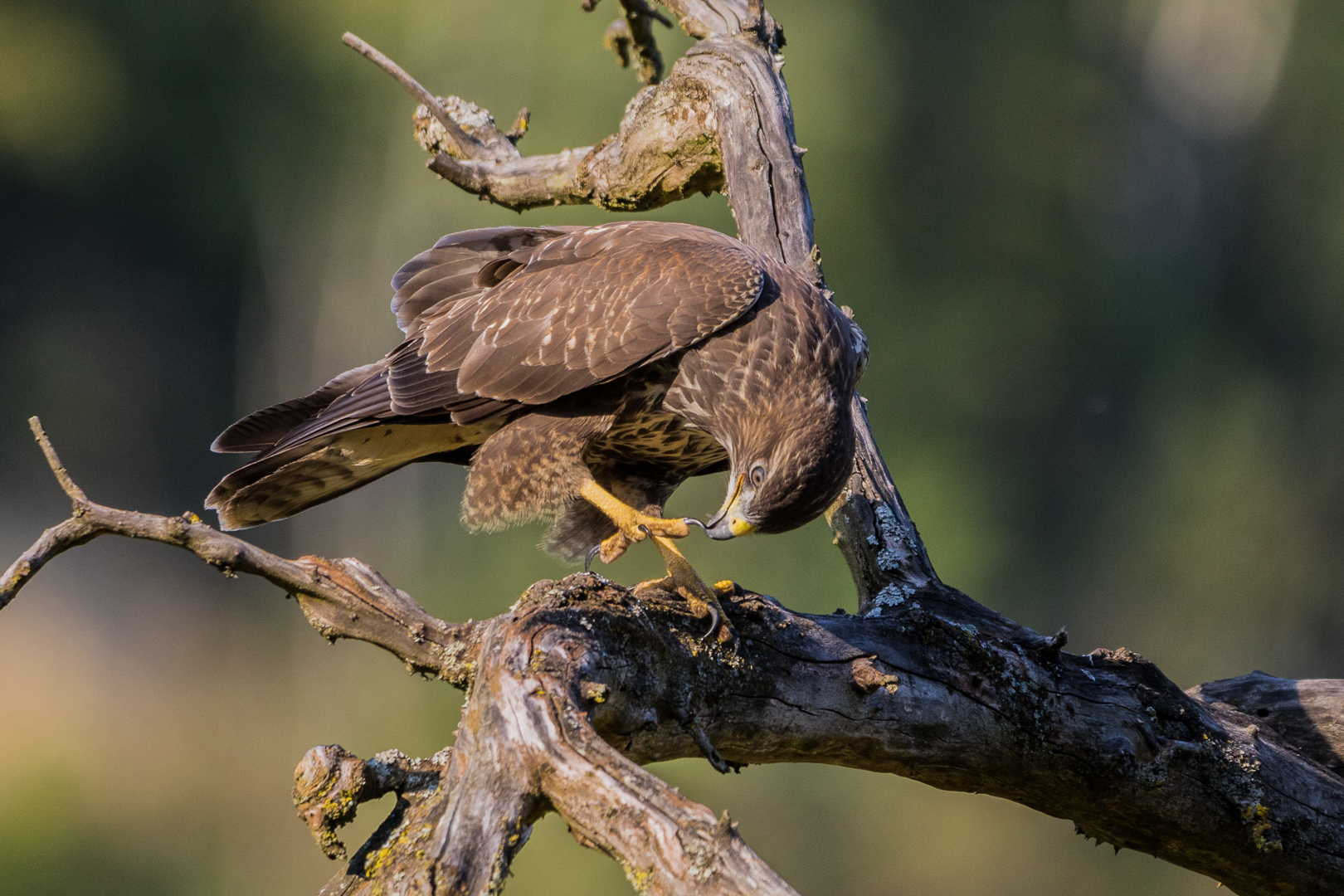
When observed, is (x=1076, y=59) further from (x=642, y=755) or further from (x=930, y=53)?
(x=642, y=755)

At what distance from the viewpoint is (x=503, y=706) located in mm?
1772

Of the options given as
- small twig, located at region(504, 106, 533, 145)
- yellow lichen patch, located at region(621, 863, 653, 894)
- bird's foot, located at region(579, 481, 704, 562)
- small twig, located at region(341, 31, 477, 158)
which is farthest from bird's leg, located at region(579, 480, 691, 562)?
small twig, located at region(504, 106, 533, 145)

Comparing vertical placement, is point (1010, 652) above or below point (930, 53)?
below

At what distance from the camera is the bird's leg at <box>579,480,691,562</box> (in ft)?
9.27

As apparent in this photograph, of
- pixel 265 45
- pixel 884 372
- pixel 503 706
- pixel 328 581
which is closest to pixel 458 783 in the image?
pixel 503 706

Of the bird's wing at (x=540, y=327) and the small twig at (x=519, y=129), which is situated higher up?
the small twig at (x=519, y=129)

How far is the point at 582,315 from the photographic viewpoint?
123 inches

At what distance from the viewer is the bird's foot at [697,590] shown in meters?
2.41

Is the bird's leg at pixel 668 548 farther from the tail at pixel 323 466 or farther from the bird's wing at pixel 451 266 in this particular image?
the bird's wing at pixel 451 266

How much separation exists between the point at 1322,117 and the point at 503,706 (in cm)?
1420

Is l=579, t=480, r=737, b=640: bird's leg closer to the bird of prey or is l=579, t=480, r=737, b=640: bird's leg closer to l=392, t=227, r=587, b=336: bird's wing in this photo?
the bird of prey

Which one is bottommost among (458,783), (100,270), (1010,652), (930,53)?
(458,783)

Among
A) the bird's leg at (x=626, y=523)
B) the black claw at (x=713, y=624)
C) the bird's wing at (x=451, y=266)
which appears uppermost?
the bird's wing at (x=451, y=266)

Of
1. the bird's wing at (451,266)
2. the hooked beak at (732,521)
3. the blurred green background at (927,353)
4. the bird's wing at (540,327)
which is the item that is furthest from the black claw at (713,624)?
the blurred green background at (927,353)
